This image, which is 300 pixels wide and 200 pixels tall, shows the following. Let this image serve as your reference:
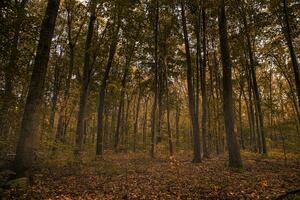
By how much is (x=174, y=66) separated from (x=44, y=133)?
14389 mm

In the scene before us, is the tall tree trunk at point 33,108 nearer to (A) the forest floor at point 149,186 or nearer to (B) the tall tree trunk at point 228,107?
(A) the forest floor at point 149,186

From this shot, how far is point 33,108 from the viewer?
6.90 metres

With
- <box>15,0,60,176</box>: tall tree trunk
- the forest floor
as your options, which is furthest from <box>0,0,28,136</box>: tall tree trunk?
the forest floor

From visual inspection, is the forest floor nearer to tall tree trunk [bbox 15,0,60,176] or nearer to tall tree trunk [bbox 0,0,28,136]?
tall tree trunk [bbox 15,0,60,176]

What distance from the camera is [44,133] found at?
9648mm

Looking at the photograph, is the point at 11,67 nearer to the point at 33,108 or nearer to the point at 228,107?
the point at 33,108

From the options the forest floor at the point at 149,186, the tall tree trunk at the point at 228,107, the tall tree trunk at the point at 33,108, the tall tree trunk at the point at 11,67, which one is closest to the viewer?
the forest floor at the point at 149,186

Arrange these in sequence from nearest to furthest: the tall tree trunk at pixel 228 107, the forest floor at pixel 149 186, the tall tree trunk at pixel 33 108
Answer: the forest floor at pixel 149 186 < the tall tree trunk at pixel 33 108 < the tall tree trunk at pixel 228 107

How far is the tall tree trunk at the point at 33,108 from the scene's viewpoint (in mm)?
6727

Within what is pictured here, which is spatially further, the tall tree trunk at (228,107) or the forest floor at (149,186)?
the tall tree trunk at (228,107)

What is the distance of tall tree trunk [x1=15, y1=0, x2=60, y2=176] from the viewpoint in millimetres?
6727

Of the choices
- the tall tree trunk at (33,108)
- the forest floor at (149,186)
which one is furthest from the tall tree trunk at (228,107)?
the tall tree trunk at (33,108)

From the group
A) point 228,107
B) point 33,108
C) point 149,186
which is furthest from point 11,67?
point 228,107

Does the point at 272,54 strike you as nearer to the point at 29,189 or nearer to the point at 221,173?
the point at 221,173
